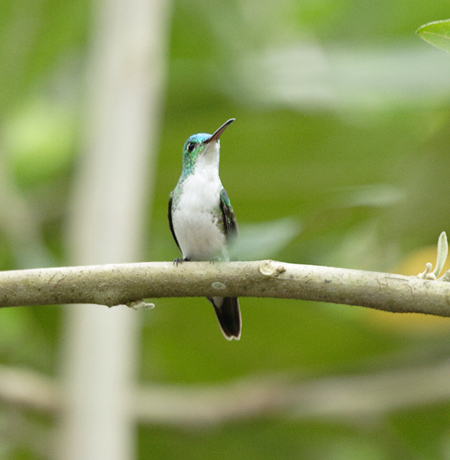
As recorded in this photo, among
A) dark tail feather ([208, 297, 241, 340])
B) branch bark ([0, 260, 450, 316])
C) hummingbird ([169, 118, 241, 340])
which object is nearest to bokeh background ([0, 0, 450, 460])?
hummingbird ([169, 118, 241, 340])

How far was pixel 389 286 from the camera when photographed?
0.91 meters

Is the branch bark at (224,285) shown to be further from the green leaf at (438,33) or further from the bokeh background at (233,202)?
the bokeh background at (233,202)

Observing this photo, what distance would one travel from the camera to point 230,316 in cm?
167

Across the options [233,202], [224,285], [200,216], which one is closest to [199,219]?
[200,216]

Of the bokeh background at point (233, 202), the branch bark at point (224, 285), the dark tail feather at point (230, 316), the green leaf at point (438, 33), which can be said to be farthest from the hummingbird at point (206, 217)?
the green leaf at point (438, 33)

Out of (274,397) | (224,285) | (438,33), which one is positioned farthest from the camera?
(274,397)

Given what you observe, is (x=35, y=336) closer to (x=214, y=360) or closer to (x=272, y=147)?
(x=214, y=360)

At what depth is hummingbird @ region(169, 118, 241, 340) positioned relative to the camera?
1.67 m

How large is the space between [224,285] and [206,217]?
82cm

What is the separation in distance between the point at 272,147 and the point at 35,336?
1.42 m

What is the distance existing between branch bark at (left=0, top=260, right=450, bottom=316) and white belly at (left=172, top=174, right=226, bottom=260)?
0.70m

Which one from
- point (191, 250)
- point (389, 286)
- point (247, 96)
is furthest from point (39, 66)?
point (389, 286)

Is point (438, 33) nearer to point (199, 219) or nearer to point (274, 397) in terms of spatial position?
point (199, 219)

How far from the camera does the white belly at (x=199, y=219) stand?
1727mm
